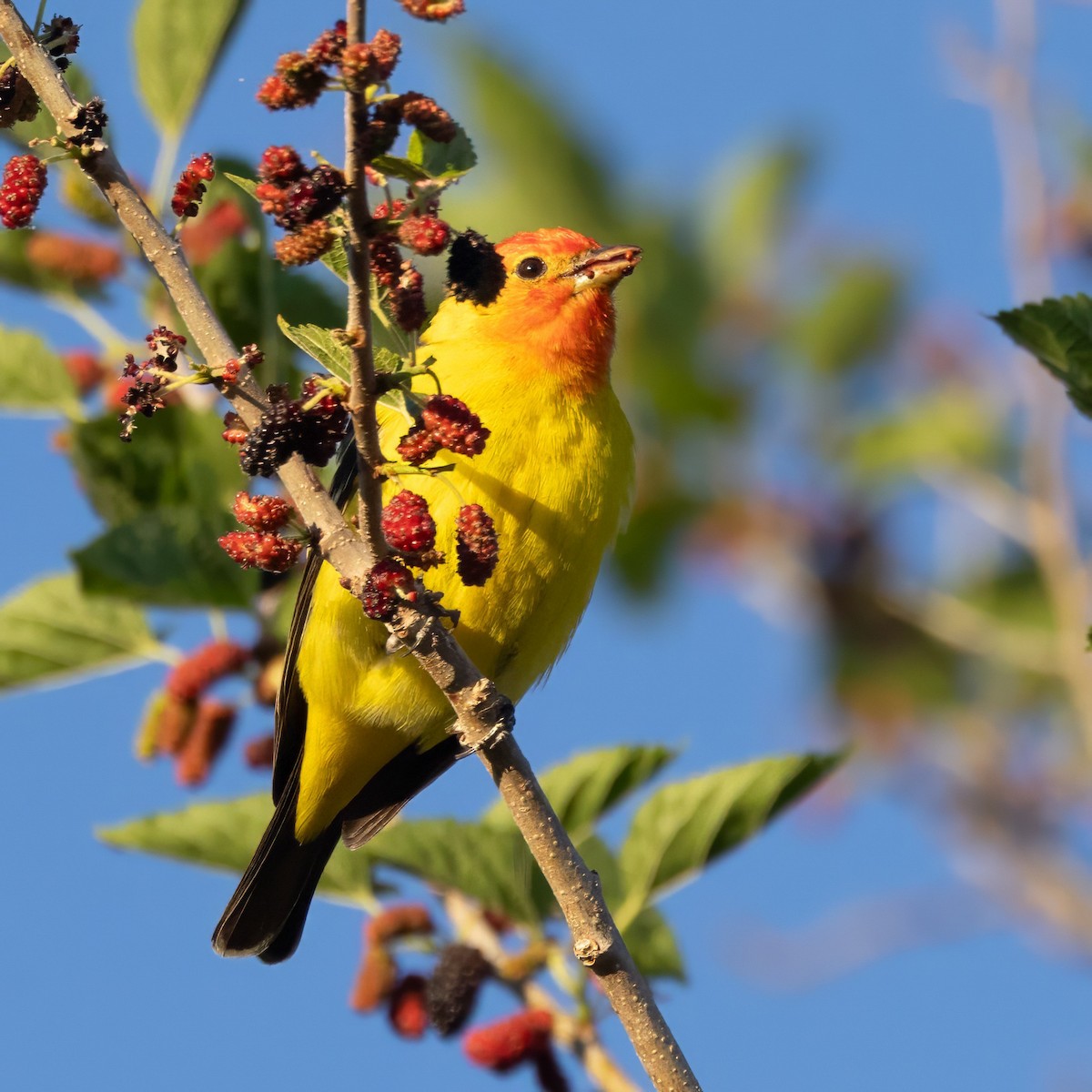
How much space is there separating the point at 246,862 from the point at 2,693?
2.67ft

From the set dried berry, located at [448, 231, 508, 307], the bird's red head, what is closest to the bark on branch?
dried berry, located at [448, 231, 508, 307]

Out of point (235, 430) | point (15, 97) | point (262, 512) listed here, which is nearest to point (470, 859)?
point (262, 512)

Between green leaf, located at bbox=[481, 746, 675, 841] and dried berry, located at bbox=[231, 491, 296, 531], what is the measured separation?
146 centimetres

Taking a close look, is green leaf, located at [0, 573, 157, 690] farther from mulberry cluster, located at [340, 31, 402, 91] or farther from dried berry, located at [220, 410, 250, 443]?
mulberry cluster, located at [340, 31, 402, 91]

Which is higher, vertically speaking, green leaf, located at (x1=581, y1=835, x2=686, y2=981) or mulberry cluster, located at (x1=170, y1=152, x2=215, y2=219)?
mulberry cluster, located at (x1=170, y1=152, x2=215, y2=219)

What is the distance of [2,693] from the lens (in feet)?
15.0

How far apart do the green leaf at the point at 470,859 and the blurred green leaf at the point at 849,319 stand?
14.9 feet

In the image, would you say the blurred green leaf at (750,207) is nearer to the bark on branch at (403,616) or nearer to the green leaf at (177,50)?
the green leaf at (177,50)

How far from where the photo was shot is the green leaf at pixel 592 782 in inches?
167

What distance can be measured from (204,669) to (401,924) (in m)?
0.85

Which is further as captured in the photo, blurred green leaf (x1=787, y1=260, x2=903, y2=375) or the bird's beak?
blurred green leaf (x1=787, y1=260, x2=903, y2=375)

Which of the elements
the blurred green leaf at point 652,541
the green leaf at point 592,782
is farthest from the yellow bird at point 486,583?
the blurred green leaf at point 652,541

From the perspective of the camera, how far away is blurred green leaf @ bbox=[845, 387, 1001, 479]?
6777mm

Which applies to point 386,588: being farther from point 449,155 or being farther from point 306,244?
point 449,155
